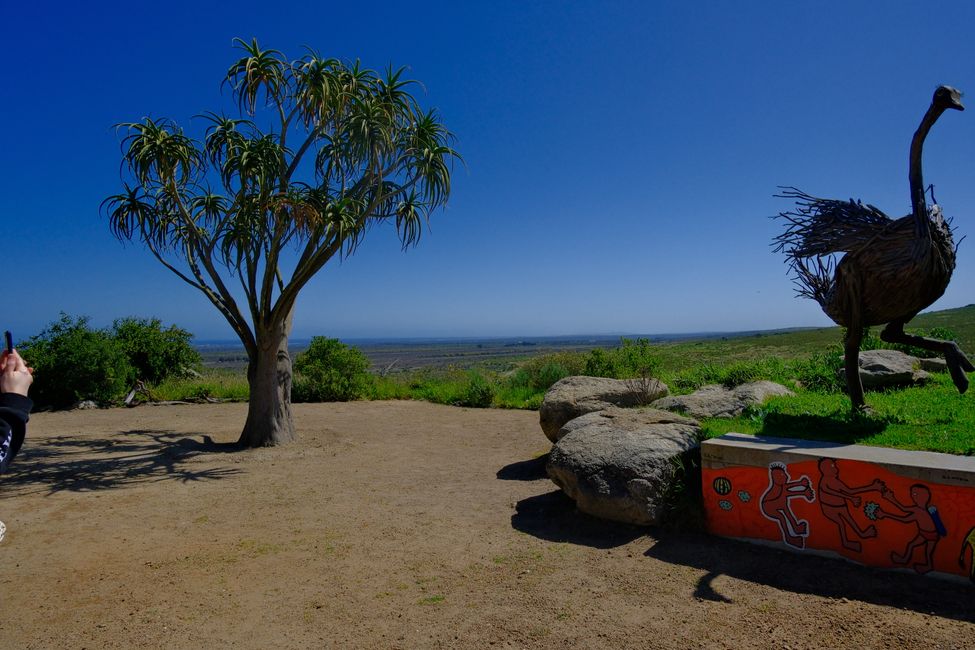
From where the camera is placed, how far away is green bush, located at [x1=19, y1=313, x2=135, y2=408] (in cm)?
1468

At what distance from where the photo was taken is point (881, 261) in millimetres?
5777

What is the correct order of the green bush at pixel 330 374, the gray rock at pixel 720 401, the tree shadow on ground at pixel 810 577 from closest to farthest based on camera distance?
the tree shadow on ground at pixel 810 577 → the gray rock at pixel 720 401 → the green bush at pixel 330 374

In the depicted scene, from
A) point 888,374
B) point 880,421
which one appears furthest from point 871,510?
point 888,374

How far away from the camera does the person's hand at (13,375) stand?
1.99m

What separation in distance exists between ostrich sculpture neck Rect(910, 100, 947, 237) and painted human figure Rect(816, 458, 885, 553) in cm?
252

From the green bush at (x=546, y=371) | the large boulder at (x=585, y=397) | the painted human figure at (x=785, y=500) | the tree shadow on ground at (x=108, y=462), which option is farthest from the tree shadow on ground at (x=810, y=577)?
the green bush at (x=546, y=371)

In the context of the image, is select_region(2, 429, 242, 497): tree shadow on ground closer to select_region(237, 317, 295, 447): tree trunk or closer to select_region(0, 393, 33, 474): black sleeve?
select_region(237, 317, 295, 447): tree trunk

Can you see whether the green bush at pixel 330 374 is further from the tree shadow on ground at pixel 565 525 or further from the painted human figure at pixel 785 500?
the painted human figure at pixel 785 500

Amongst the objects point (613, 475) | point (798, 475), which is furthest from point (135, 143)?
point (798, 475)

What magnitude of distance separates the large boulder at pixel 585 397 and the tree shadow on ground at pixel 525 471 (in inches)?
21.1

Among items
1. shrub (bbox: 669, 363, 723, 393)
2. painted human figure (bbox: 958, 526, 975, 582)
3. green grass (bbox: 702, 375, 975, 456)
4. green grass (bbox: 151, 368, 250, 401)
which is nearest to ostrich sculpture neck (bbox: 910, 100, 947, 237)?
green grass (bbox: 702, 375, 975, 456)

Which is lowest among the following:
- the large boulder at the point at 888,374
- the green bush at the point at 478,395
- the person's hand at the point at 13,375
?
the green bush at the point at 478,395

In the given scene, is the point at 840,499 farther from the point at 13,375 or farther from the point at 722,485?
the point at 13,375

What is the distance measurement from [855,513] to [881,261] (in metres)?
2.70
